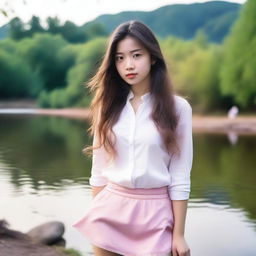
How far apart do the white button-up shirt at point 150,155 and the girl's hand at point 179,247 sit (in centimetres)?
10

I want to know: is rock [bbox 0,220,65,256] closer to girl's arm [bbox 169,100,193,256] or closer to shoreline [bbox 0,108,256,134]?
girl's arm [bbox 169,100,193,256]

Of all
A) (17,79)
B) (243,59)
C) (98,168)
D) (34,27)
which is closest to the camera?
(98,168)

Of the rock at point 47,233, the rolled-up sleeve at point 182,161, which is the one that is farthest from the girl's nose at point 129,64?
the rock at point 47,233

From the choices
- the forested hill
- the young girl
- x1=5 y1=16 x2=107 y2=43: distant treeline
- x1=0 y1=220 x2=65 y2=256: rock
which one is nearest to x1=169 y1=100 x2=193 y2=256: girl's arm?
the young girl

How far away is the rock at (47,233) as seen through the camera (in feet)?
15.3

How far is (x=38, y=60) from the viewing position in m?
30.4

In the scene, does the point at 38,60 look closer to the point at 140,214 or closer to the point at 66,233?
the point at 66,233

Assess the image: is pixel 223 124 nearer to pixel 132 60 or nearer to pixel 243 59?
pixel 243 59

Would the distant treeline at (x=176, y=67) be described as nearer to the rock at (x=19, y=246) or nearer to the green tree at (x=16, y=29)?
the green tree at (x=16, y=29)

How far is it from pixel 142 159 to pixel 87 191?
21.4 feet

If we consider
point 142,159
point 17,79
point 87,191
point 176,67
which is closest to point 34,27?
point 17,79

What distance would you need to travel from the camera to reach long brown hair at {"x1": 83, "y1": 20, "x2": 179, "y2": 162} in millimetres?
1437

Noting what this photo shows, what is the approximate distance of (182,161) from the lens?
145 centimetres

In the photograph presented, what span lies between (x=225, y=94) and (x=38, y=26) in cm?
1556
